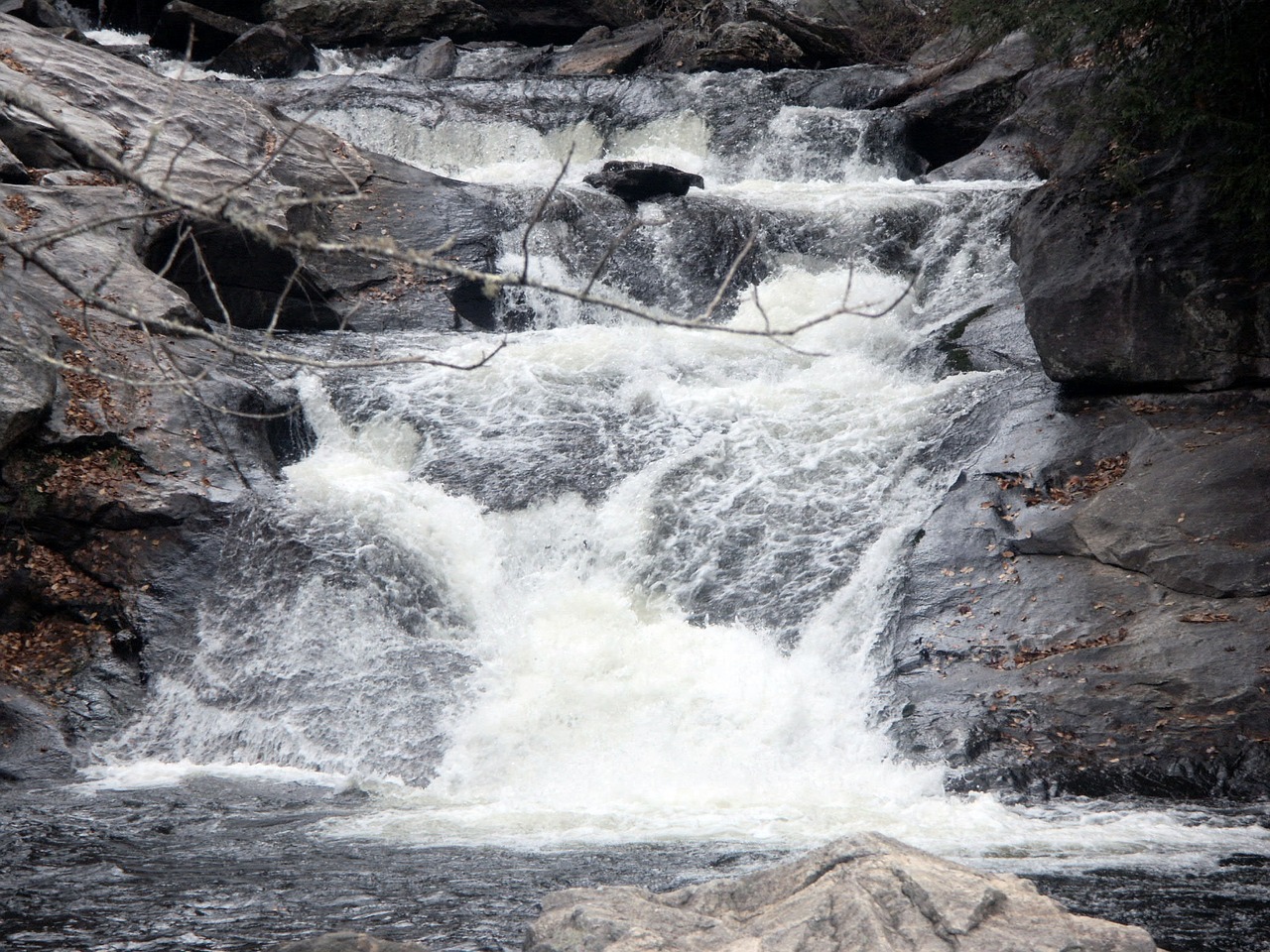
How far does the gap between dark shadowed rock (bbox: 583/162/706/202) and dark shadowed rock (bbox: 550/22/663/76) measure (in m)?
6.69

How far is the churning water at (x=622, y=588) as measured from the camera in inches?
259

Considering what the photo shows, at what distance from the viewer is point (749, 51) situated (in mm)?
20734

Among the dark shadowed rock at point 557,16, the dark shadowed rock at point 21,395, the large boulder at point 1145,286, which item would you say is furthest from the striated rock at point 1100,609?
the dark shadowed rock at point 557,16

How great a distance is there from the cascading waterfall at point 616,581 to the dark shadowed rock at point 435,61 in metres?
10.2

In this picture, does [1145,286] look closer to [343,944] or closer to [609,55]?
[343,944]

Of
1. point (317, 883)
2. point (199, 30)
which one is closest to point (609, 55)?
point (199, 30)

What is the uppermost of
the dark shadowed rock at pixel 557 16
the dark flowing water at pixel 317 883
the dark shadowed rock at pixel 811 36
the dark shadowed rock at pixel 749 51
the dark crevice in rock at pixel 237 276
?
the dark shadowed rock at pixel 557 16

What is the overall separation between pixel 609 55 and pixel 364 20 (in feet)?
19.9

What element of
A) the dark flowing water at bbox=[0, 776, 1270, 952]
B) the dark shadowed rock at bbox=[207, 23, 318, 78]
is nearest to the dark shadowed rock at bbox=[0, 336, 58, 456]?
the dark flowing water at bbox=[0, 776, 1270, 952]

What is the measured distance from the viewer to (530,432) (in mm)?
10672

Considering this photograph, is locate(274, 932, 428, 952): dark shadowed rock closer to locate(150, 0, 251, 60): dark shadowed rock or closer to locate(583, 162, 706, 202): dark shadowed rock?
locate(583, 162, 706, 202): dark shadowed rock

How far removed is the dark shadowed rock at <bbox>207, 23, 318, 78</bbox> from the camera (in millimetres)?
21094

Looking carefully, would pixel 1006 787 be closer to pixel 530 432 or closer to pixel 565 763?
pixel 565 763

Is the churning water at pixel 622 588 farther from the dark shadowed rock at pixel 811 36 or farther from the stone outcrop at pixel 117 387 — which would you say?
the dark shadowed rock at pixel 811 36
